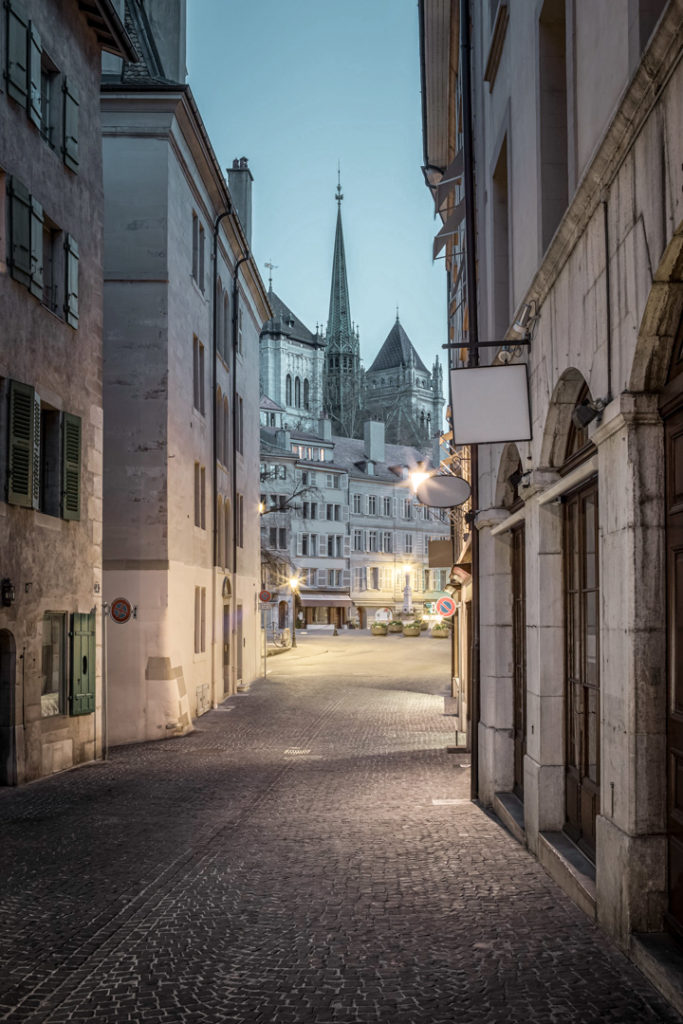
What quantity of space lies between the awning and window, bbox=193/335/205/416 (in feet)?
191

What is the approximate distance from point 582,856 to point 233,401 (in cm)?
2221

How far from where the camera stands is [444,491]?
1323 centimetres

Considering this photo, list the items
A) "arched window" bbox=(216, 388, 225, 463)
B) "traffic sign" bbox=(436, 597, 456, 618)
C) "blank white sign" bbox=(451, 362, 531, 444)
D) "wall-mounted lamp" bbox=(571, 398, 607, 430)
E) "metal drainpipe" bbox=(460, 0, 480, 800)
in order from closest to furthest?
1. "wall-mounted lamp" bbox=(571, 398, 607, 430)
2. "blank white sign" bbox=(451, 362, 531, 444)
3. "metal drainpipe" bbox=(460, 0, 480, 800)
4. "traffic sign" bbox=(436, 597, 456, 618)
5. "arched window" bbox=(216, 388, 225, 463)

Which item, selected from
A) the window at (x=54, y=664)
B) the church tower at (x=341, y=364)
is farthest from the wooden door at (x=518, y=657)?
the church tower at (x=341, y=364)

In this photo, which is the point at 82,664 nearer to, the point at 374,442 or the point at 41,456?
the point at 41,456

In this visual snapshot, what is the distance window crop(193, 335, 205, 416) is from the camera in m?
24.0

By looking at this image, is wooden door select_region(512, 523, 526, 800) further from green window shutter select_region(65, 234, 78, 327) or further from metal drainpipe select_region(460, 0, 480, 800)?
green window shutter select_region(65, 234, 78, 327)

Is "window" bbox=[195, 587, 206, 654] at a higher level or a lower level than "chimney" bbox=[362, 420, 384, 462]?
lower

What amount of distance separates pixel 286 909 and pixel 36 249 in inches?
374

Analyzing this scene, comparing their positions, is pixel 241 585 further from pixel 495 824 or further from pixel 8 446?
pixel 495 824

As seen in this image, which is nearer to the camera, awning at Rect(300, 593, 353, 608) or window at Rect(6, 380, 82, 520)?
window at Rect(6, 380, 82, 520)

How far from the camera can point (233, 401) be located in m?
29.2

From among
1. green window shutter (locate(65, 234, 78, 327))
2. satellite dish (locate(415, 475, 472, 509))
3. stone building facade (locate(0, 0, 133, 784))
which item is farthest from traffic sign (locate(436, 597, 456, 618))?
green window shutter (locate(65, 234, 78, 327))

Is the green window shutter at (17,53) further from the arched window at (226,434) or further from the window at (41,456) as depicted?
the arched window at (226,434)
